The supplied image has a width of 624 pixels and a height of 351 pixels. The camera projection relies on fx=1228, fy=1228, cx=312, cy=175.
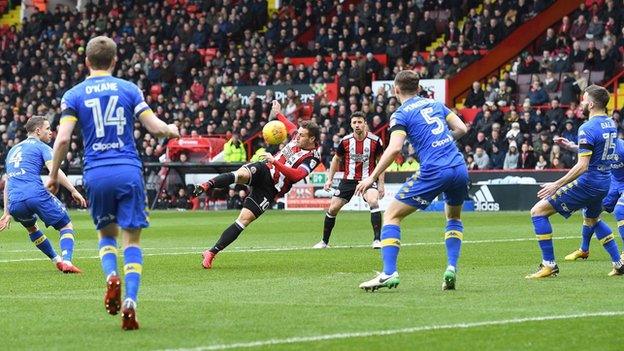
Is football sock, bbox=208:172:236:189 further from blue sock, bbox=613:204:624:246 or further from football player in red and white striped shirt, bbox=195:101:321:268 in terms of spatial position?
blue sock, bbox=613:204:624:246

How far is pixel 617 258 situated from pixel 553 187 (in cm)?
161

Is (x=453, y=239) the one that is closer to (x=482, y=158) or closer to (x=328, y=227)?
(x=328, y=227)

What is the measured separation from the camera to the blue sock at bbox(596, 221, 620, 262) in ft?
46.5

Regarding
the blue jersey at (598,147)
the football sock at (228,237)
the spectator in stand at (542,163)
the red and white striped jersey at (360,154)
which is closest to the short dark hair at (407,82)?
the blue jersey at (598,147)

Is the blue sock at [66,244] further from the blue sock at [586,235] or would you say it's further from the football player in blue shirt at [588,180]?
the blue sock at [586,235]

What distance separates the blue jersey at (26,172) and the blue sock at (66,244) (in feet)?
1.87

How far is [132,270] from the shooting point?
9570 millimetres

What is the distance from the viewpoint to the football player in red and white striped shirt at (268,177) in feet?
53.6

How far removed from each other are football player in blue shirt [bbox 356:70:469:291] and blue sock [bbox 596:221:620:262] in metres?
2.77

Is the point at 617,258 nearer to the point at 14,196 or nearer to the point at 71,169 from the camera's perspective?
the point at 14,196

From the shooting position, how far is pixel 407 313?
404 inches

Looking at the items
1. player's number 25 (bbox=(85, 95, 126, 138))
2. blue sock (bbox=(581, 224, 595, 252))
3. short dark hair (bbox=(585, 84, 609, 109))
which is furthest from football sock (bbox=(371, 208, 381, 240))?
player's number 25 (bbox=(85, 95, 126, 138))

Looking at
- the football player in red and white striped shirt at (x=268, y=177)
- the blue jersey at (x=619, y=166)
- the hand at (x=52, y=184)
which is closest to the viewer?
the hand at (x=52, y=184)

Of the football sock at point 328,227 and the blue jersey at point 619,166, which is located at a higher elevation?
the blue jersey at point 619,166
